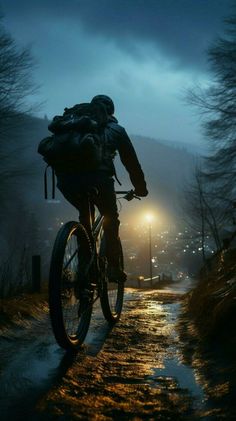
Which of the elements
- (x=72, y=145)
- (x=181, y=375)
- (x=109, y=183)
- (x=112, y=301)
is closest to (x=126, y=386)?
(x=181, y=375)

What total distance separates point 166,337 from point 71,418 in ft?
6.75

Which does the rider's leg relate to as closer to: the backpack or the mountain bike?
the mountain bike

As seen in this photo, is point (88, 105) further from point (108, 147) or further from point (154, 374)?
point (154, 374)

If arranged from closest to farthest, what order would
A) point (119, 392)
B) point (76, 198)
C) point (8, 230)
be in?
point (119, 392) < point (76, 198) < point (8, 230)

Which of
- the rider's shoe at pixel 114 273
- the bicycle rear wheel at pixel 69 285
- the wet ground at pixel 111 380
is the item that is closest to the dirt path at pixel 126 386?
the wet ground at pixel 111 380

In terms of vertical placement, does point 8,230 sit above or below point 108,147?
above

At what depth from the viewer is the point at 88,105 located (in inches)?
140

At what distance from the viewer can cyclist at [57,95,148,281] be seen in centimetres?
336

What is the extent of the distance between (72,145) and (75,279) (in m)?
1.10

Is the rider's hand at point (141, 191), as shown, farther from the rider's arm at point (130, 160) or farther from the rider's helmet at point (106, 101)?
the rider's helmet at point (106, 101)

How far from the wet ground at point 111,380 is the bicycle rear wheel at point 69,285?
164 millimetres

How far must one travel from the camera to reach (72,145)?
121 inches

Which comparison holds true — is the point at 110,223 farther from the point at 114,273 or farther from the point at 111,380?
the point at 111,380

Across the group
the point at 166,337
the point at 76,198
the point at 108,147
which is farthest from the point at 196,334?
the point at 108,147
